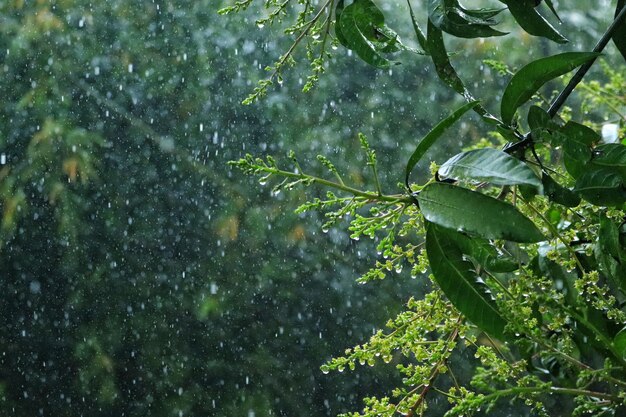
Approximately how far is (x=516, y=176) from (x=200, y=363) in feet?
7.54

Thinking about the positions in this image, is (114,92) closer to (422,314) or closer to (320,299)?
(320,299)

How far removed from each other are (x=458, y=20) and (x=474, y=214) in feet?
0.30

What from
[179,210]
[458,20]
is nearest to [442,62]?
[458,20]

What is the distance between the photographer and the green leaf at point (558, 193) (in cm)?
31

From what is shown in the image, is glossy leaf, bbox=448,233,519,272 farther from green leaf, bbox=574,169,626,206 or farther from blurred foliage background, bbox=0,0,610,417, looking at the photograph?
blurred foliage background, bbox=0,0,610,417

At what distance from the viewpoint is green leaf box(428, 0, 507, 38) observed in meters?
0.32

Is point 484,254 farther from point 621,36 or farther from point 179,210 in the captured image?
point 179,210

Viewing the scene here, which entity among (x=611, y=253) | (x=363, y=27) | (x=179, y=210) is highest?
(x=179, y=210)

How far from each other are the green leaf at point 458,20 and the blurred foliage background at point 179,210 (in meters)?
2.13

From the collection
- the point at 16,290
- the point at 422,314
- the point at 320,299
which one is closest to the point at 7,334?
the point at 16,290

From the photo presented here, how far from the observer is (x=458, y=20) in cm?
33

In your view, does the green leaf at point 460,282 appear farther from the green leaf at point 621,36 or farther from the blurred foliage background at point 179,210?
the blurred foliage background at point 179,210

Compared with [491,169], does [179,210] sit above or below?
above

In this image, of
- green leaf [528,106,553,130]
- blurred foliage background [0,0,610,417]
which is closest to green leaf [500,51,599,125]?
green leaf [528,106,553,130]
